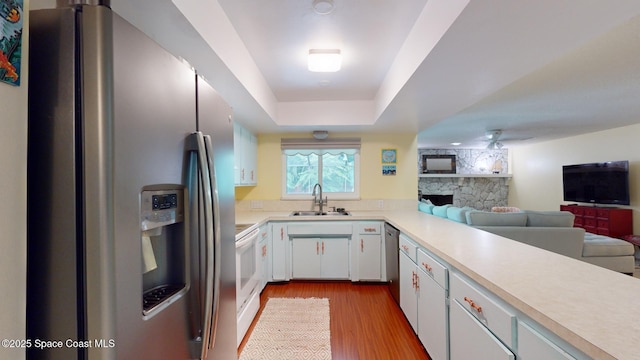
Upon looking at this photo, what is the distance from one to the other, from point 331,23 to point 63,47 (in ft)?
4.95

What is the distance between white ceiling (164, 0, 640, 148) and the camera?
127cm

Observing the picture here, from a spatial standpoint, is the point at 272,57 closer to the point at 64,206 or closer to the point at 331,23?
the point at 331,23

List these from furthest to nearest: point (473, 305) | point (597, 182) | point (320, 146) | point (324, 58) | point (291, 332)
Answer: point (597, 182) → point (320, 146) → point (291, 332) → point (324, 58) → point (473, 305)

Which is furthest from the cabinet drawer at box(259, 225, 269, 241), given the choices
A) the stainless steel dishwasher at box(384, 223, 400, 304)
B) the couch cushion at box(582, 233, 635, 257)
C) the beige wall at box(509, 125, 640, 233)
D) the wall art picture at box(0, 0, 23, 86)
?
the beige wall at box(509, 125, 640, 233)

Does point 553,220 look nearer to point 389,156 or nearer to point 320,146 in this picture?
point 389,156

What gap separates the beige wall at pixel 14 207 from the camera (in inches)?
21.4

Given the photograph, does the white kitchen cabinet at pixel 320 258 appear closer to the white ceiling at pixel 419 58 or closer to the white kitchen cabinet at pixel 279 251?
the white kitchen cabinet at pixel 279 251

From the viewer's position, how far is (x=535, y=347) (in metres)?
0.93

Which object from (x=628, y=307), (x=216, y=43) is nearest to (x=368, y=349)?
(x=628, y=307)

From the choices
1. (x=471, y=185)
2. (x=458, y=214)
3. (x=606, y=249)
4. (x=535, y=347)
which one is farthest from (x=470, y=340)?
(x=471, y=185)

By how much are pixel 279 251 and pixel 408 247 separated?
165cm

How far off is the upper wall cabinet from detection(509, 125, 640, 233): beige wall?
6.46 metres

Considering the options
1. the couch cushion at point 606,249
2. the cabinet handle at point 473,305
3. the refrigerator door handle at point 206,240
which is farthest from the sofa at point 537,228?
the refrigerator door handle at point 206,240

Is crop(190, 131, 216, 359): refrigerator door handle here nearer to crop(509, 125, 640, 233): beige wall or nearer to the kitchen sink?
the kitchen sink
